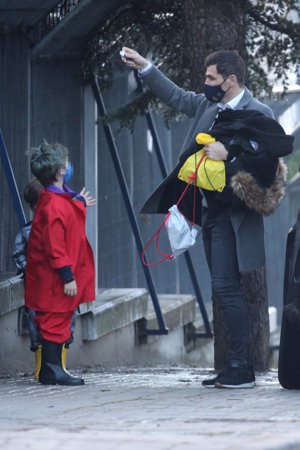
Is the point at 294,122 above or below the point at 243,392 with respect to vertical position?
above

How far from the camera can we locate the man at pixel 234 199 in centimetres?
813

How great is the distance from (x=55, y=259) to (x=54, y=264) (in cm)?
3

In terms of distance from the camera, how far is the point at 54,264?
28.0 feet

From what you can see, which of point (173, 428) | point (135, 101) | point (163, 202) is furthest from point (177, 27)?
point (173, 428)

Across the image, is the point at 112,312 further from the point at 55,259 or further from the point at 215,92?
the point at 215,92

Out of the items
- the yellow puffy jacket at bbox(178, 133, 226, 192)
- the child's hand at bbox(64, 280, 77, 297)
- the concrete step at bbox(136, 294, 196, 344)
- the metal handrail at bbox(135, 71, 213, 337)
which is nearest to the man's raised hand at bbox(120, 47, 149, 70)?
the yellow puffy jacket at bbox(178, 133, 226, 192)

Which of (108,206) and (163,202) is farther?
(108,206)

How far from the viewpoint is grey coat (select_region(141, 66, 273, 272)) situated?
8180 millimetres

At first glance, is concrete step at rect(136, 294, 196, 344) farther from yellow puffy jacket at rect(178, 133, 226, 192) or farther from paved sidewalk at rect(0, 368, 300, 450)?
yellow puffy jacket at rect(178, 133, 226, 192)

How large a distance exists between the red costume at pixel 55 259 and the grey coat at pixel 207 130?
491 millimetres

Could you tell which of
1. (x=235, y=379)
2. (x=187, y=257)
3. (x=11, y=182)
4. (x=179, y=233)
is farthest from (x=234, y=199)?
(x=187, y=257)

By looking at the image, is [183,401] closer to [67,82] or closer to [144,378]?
[144,378]

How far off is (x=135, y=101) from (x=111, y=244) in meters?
2.55

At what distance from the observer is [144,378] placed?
31.3 ft
